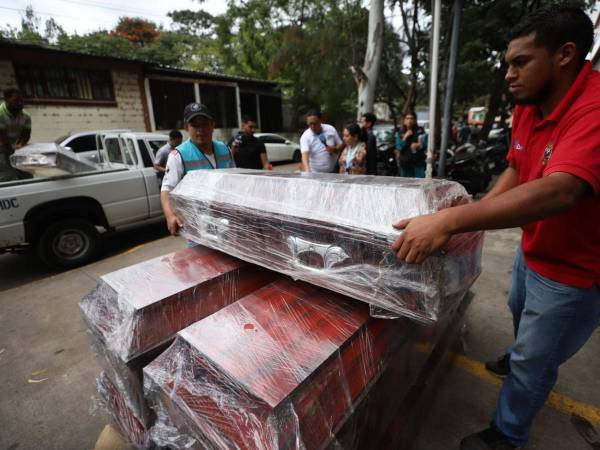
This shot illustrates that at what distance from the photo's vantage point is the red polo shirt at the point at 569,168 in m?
0.94

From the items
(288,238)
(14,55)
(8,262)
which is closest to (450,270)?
(288,238)

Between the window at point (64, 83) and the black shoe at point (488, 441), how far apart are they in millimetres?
13035

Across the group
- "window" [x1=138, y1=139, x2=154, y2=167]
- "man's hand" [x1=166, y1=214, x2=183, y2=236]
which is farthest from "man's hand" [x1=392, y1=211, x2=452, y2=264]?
"window" [x1=138, y1=139, x2=154, y2=167]

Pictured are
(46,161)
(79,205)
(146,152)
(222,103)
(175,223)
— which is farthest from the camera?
(222,103)

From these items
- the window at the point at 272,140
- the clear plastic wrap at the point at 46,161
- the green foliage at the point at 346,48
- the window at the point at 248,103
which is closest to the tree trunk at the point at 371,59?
the green foliage at the point at 346,48

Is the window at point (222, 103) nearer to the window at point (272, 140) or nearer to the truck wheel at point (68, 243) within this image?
the window at point (272, 140)

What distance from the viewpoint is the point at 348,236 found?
1.09m

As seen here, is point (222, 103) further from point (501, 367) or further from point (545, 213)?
point (545, 213)

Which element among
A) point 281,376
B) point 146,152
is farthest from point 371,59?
point 281,376

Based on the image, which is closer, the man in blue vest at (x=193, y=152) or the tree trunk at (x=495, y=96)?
the man in blue vest at (x=193, y=152)

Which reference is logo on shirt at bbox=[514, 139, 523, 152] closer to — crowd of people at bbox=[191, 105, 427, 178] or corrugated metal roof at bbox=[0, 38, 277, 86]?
crowd of people at bbox=[191, 105, 427, 178]

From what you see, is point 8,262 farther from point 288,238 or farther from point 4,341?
point 288,238

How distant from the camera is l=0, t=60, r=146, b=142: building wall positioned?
384 inches

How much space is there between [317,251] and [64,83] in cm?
1281
